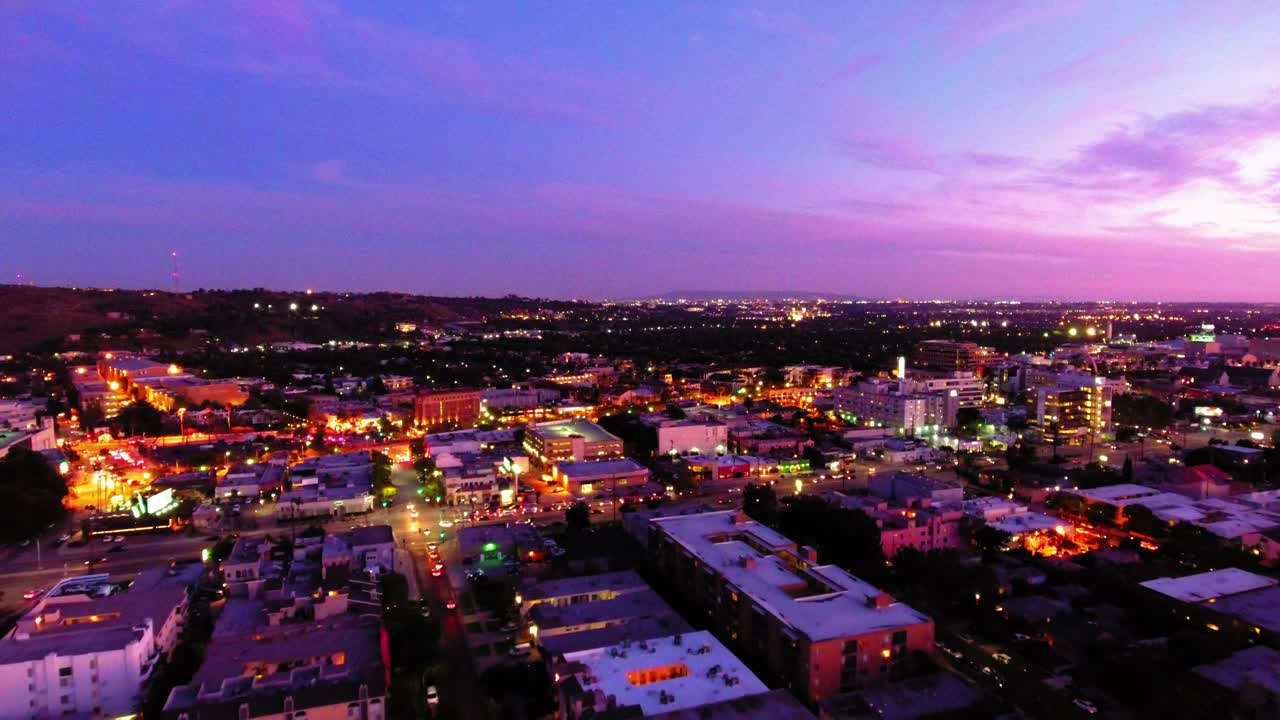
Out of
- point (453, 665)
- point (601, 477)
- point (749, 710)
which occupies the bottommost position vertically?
point (453, 665)

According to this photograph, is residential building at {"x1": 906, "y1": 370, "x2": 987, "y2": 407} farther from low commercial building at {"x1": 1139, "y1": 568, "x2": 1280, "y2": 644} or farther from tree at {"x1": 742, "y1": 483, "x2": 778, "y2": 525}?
low commercial building at {"x1": 1139, "y1": 568, "x2": 1280, "y2": 644}

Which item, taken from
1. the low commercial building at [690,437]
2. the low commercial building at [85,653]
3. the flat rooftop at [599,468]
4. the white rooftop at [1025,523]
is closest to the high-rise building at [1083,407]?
the low commercial building at [690,437]

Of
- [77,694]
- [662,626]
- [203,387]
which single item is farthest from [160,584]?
[203,387]

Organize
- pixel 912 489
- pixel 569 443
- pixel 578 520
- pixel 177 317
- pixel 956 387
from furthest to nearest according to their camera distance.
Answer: pixel 177 317, pixel 956 387, pixel 569 443, pixel 912 489, pixel 578 520

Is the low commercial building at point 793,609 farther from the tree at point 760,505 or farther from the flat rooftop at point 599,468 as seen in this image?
the flat rooftop at point 599,468

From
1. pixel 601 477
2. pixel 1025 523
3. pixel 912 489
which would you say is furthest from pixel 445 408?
pixel 1025 523

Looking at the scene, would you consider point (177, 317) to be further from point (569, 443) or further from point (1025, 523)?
point (1025, 523)
